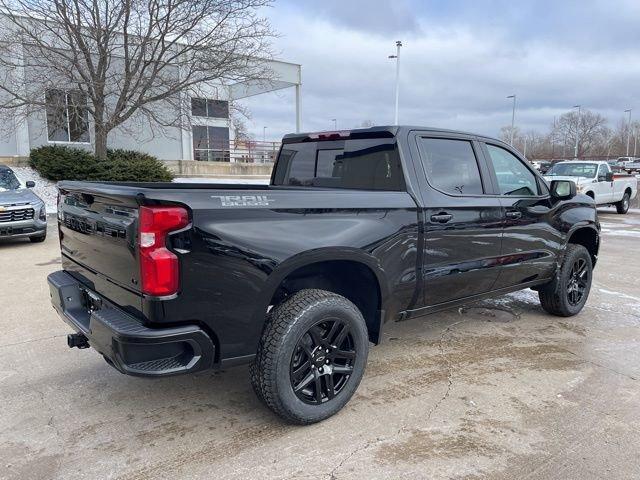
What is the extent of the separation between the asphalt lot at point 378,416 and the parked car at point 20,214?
487 centimetres

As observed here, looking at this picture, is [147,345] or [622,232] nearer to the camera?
[147,345]

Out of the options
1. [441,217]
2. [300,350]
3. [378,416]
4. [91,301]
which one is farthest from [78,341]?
[441,217]

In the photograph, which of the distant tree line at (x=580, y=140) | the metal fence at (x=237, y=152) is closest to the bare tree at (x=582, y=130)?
the distant tree line at (x=580, y=140)

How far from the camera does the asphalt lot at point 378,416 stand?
2.71 m

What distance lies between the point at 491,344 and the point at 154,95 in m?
15.0

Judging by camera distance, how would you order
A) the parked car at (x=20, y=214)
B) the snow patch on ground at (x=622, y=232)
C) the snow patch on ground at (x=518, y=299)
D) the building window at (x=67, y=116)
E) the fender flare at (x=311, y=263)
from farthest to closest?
the building window at (x=67, y=116) < the snow patch on ground at (x=622, y=232) < the parked car at (x=20, y=214) < the snow patch on ground at (x=518, y=299) < the fender flare at (x=311, y=263)

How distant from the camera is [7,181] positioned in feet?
33.2

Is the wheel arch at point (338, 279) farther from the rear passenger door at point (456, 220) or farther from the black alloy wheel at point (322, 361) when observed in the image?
the rear passenger door at point (456, 220)

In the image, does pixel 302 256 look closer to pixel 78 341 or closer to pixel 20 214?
pixel 78 341

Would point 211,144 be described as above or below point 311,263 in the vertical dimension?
above

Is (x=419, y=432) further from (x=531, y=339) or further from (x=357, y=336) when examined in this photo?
(x=531, y=339)

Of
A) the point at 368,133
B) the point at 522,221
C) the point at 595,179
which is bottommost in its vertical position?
the point at 522,221

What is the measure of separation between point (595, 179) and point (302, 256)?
50.6ft

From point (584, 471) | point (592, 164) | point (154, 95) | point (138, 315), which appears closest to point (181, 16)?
point (154, 95)
